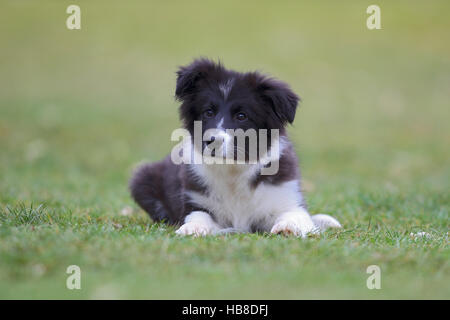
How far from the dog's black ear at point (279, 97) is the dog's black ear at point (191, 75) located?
510mm

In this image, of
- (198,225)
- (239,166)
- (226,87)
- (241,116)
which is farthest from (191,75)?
(198,225)

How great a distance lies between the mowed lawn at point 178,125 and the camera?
452 cm

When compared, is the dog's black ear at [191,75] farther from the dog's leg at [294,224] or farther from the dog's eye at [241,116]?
the dog's leg at [294,224]

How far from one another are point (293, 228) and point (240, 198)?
0.67m

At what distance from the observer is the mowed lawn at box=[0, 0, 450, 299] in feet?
14.8

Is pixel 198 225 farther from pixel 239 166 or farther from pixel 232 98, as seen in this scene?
pixel 232 98

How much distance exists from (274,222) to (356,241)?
913 mm

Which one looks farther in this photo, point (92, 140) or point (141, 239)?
point (92, 140)

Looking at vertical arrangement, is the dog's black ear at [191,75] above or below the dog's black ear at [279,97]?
above

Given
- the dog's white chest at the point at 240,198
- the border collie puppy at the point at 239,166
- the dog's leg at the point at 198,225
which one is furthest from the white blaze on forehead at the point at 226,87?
the dog's leg at the point at 198,225
